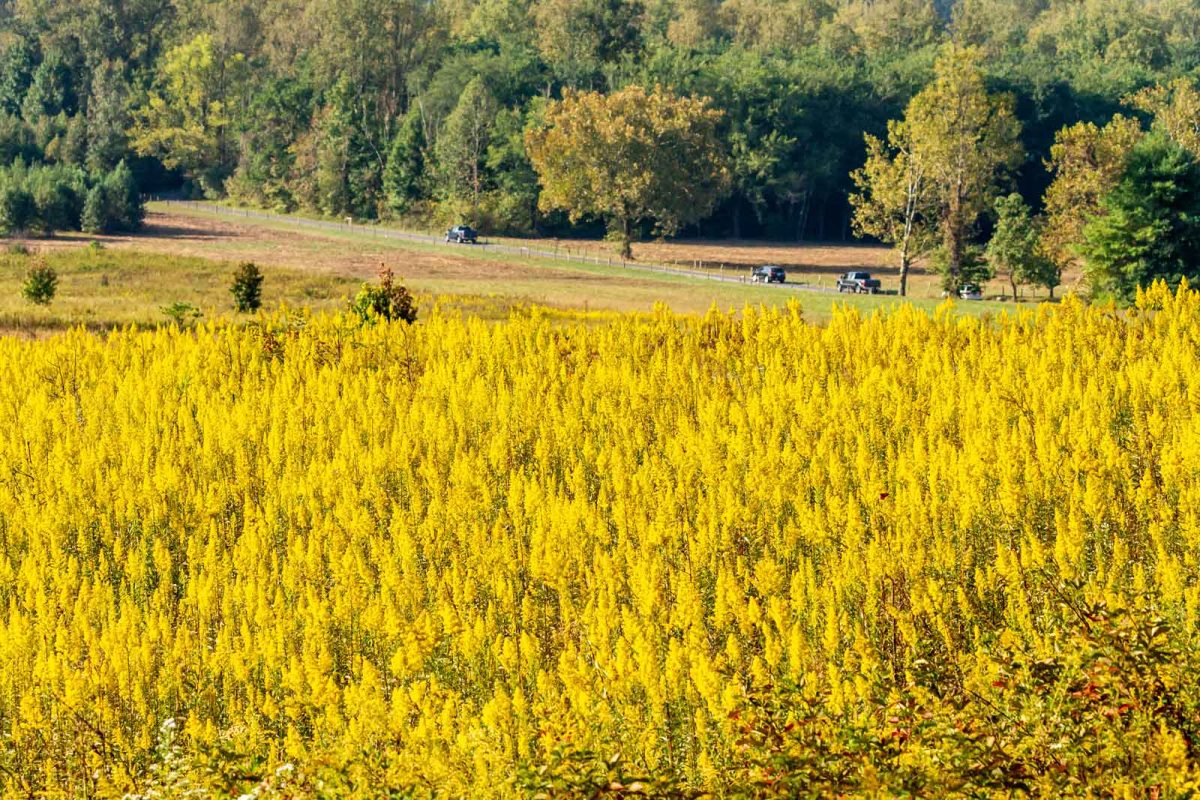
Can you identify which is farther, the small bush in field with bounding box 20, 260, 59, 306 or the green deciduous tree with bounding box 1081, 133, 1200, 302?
the green deciduous tree with bounding box 1081, 133, 1200, 302

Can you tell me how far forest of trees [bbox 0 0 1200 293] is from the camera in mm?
91250

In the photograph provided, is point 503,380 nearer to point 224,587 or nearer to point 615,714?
point 224,587

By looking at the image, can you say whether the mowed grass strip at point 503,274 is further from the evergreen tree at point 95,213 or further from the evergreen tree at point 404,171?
the evergreen tree at point 404,171

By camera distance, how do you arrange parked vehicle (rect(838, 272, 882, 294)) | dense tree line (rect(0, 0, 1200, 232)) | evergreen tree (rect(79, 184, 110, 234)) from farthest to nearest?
dense tree line (rect(0, 0, 1200, 232)), evergreen tree (rect(79, 184, 110, 234)), parked vehicle (rect(838, 272, 882, 294))

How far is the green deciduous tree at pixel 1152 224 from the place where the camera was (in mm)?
43375

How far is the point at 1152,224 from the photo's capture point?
43.5 m

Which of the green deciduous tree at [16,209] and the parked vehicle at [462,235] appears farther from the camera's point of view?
the parked vehicle at [462,235]

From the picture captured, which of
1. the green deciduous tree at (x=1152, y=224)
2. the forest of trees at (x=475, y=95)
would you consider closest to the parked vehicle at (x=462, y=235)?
the forest of trees at (x=475, y=95)

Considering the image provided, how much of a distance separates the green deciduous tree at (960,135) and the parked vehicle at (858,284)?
137 inches

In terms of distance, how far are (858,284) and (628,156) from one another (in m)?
18.6

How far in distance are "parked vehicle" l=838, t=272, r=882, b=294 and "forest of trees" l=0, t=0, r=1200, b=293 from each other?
4.34 m

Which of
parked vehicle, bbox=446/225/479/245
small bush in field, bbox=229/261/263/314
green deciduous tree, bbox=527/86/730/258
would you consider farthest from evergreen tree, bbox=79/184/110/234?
small bush in field, bbox=229/261/263/314

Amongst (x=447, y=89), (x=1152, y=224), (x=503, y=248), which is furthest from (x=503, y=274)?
(x=447, y=89)

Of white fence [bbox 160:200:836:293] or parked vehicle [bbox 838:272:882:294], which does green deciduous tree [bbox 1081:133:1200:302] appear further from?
parked vehicle [bbox 838:272:882:294]
